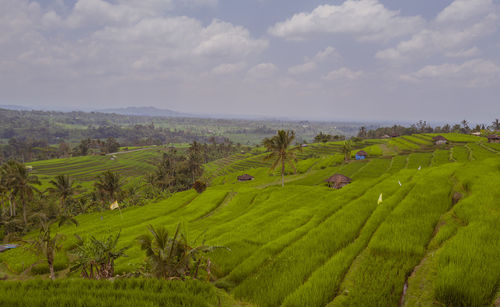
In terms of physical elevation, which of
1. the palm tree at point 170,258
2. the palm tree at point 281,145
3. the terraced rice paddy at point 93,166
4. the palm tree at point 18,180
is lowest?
the terraced rice paddy at point 93,166

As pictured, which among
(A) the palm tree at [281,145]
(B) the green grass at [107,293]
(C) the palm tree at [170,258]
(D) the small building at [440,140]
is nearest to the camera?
(B) the green grass at [107,293]

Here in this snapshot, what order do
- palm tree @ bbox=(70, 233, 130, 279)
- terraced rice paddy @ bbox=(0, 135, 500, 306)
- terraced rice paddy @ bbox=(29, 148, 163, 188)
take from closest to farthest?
terraced rice paddy @ bbox=(0, 135, 500, 306) → palm tree @ bbox=(70, 233, 130, 279) → terraced rice paddy @ bbox=(29, 148, 163, 188)

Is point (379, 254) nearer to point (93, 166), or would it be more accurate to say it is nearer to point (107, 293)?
point (107, 293)

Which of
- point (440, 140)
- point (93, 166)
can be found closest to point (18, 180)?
point (93, 166)

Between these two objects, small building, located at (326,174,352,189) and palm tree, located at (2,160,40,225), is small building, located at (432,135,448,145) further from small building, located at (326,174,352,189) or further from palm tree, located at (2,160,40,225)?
palm tree, located at (2,160,40,225)

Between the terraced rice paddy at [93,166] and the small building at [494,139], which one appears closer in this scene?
the small building at [494,139]

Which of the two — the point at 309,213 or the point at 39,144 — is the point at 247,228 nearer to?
the point at 309,213

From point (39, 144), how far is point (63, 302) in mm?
250503

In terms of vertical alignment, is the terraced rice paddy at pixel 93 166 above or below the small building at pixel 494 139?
below

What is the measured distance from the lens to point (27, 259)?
22.3 m

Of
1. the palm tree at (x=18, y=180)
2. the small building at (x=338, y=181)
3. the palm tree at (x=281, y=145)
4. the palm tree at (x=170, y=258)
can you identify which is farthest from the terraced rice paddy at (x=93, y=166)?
the palm tree at (x=170, y=258)

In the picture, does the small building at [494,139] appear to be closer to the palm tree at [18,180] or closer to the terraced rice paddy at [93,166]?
the palm tree at [18,180]

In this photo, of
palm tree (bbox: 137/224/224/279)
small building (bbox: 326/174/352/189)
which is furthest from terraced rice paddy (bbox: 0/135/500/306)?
small building (bbox: 326/174/352/189)

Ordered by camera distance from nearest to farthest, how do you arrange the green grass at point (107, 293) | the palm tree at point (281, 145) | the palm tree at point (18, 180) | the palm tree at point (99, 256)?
1. the green grass at point (107, 293)
2. the palm tree at point (99, 256)
3. the palm tree at point (281, 145)
4. the palm tree at point (18, 180)
